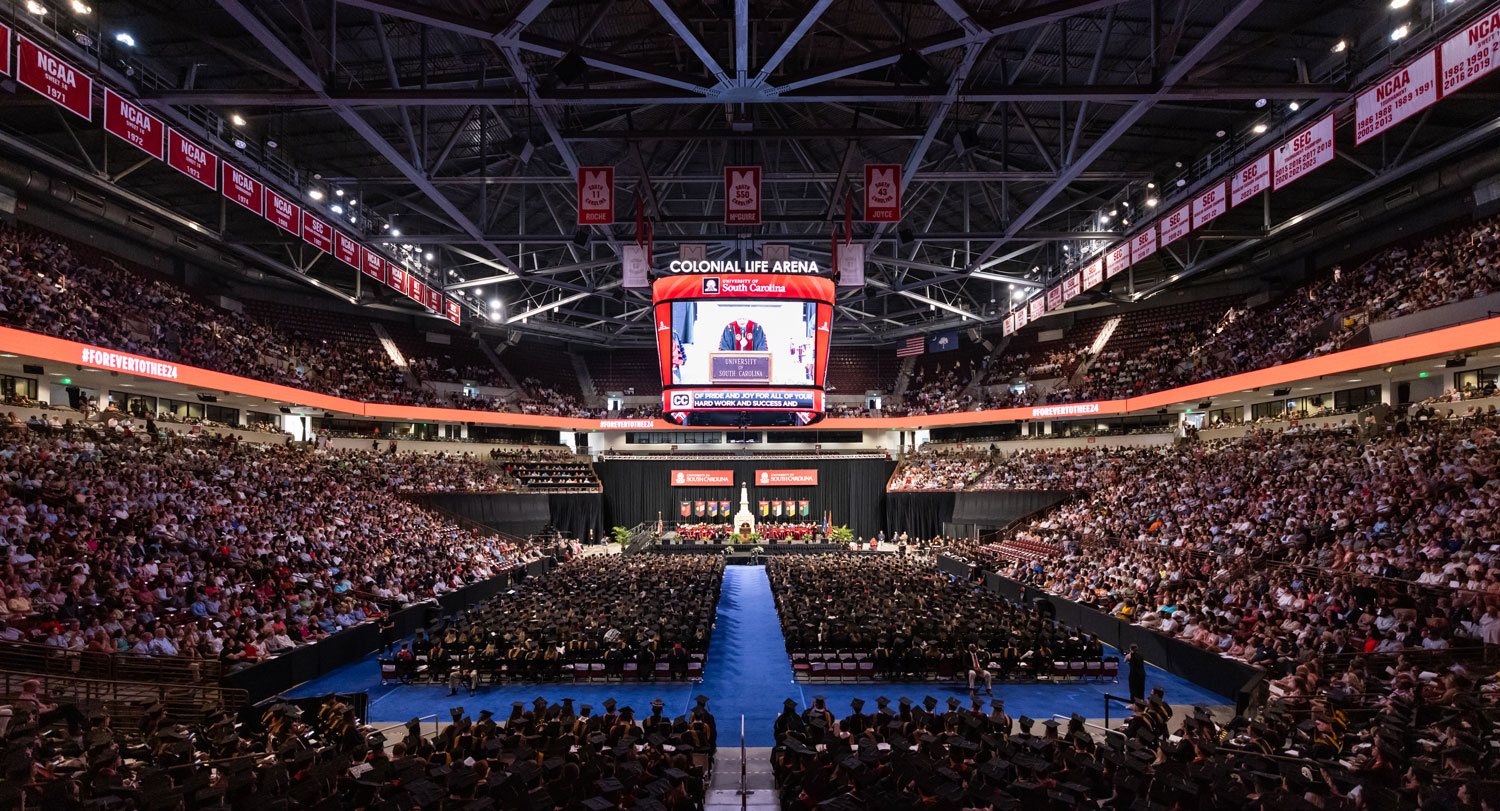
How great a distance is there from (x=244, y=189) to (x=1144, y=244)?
24.6 meters

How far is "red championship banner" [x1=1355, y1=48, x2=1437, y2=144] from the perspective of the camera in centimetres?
1312

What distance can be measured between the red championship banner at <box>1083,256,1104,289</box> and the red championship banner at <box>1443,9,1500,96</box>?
1181 centimetres

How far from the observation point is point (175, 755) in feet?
29.9

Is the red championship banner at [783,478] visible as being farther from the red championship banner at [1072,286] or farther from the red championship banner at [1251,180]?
the red championship banner at [1251,180]

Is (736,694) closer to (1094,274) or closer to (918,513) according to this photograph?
(1094,274)

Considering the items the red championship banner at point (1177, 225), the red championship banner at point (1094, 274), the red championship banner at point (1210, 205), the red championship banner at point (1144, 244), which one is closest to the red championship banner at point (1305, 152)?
the red championship banner at point (1210, 205)

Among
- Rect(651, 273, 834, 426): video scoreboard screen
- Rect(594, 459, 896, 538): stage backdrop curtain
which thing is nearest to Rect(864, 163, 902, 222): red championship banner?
Rect(651, 273, 834, 426): video scoreboard screen

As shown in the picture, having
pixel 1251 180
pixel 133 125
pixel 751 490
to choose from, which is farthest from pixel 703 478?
pixel 133 125

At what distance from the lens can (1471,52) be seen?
1230 centimetres

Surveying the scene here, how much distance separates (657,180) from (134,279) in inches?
796

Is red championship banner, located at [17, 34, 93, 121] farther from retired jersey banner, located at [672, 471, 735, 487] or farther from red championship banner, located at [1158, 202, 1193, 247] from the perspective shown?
retired jersey banner, located at [672, 471, 735, 487]

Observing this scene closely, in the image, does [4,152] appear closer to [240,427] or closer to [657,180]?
[240,427]

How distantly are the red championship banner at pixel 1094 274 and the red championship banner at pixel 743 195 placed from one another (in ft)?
43.2

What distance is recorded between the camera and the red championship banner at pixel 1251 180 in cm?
1752
